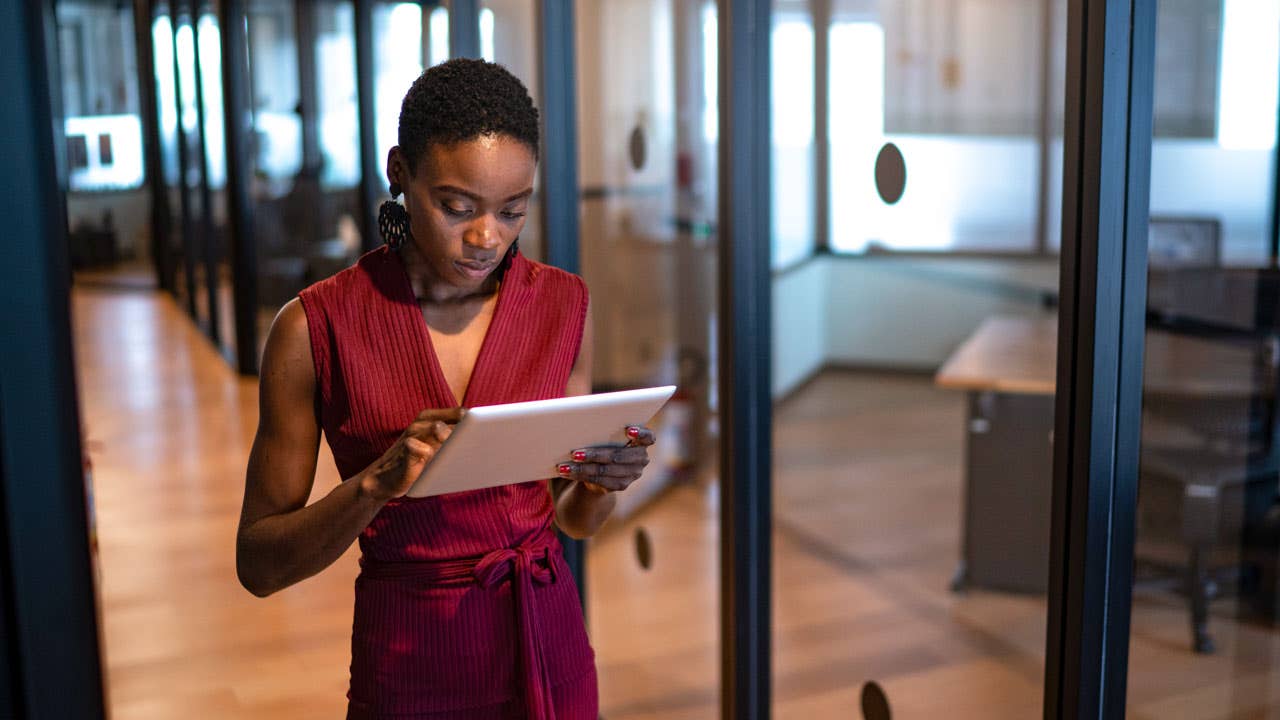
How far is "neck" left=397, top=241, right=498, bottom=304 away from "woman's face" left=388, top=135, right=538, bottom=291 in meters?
0.07

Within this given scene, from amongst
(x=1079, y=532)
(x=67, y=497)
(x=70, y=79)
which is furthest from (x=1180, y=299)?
(x=70, y=79)

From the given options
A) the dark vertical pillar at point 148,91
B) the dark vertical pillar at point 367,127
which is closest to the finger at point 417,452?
the dark vertical pillar at point 148,91

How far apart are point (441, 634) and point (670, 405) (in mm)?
3857

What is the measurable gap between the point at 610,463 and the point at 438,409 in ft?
0.71

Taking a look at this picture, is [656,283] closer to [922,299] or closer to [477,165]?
[922,299]

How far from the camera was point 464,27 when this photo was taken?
9.21ft

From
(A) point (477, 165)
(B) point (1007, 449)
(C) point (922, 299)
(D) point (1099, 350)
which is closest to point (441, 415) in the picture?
(A) point (477, 165)

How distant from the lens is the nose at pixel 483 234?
1400 mm

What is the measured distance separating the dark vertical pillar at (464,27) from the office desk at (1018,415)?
56.6 inches

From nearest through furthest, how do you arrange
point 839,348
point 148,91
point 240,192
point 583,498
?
point 583,498 < point 148,91 < point 839,348 < point 240,192

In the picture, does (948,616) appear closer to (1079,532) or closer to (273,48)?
(1079,532)

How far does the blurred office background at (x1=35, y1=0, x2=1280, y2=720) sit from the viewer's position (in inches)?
95.7

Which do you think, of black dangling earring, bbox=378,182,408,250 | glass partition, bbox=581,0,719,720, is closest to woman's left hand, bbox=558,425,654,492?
black dangling earring, bbox=378,182,408,250

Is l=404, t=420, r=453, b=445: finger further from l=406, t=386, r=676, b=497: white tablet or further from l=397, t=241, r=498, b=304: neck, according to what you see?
l=397, t=241, r=498, b=304: neck
